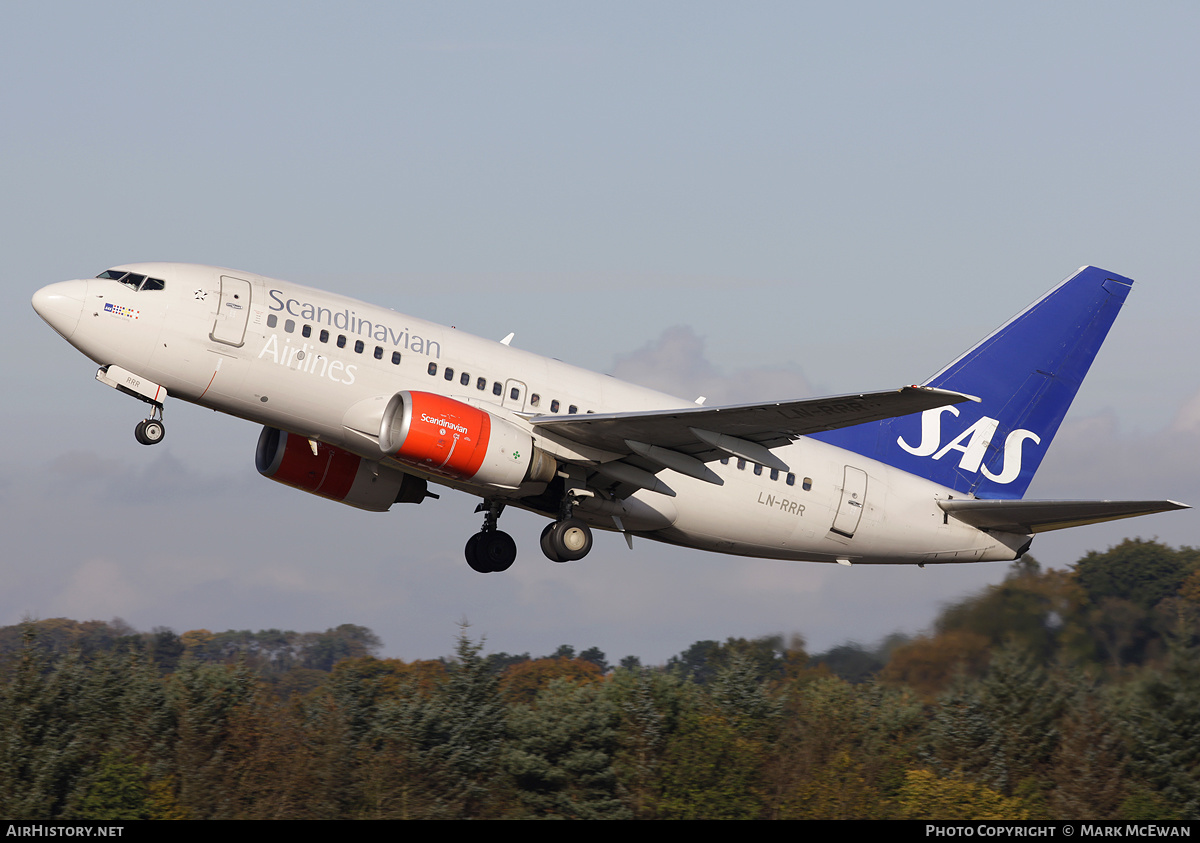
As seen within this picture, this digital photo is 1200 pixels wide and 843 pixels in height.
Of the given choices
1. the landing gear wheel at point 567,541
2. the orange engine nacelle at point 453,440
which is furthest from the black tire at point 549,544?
the orange engine nacelle at point 453,440

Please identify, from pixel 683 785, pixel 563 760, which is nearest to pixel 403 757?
pixel 563 760

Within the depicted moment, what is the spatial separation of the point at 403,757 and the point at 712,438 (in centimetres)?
1786

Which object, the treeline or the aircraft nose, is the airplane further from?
the treeline

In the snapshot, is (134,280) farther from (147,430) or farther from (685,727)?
(685,727)

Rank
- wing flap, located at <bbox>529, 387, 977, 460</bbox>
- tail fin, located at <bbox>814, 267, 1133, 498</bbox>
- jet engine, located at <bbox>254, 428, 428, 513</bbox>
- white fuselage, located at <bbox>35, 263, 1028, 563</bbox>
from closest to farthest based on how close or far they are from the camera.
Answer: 1. wing flap, located at <bbox>529, 387, 977, 460</bbox>
2. white fuselage, located at <bbox>35, 263, 1028, 563</bbox>
3. jet engine, located at <bbox>254, 428, 428, 513</bbox>
4. tail fin, located at <bbox>814, 267, 1133, 498</bbox>

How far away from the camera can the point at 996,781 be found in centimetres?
3328

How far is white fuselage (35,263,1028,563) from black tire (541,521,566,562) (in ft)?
2.76

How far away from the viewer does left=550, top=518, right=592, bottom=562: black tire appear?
27422 millimetres

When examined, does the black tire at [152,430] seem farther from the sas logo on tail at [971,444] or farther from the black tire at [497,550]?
the sas logo on tail at [971,444]

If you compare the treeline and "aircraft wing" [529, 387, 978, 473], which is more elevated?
"aircraft wing" [529, 387, 978, 473]

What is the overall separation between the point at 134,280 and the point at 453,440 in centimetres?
774

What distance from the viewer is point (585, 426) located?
2552 cm

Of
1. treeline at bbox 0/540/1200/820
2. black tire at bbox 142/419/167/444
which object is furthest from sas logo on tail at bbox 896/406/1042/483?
black tire at bbox 142/419/167/444
